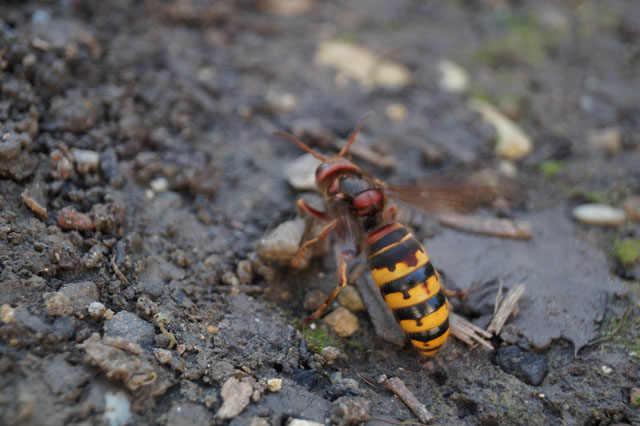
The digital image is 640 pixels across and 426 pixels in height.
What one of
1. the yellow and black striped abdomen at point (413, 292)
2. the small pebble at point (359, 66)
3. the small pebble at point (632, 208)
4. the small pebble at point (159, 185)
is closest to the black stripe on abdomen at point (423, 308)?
the yellow and black striped abdomen at point (413, 292)

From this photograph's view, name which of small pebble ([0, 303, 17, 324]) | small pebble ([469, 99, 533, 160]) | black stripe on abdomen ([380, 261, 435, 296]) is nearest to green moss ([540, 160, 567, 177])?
small pebble ([469, 99, 533, 160])

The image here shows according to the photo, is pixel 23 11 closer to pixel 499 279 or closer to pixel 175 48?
pixel 175 48

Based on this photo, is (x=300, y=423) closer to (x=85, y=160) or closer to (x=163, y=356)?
(x=163, y=356)

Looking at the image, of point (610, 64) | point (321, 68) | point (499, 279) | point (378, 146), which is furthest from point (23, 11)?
point (610, 64)

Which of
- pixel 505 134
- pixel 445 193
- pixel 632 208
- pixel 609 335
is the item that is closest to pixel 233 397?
pixel 445 193

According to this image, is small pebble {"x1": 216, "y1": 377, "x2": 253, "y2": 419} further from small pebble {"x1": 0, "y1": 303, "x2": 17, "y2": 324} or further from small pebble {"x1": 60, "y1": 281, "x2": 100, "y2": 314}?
small pebble {"x1": 0, "y1": 303, "x2": 17, "y2": 324}
